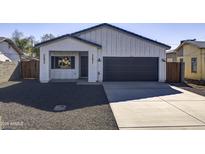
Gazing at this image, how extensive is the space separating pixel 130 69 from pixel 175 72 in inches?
148

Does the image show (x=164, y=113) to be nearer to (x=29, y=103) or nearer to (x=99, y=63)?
(x=29, y=103)

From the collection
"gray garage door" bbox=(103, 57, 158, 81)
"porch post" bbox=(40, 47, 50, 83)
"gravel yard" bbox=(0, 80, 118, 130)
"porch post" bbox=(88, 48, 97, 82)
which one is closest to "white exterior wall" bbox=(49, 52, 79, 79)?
"porch post" bbox=(40, 47, 50, 83)

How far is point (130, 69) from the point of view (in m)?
21.0

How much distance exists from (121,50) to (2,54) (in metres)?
14.8

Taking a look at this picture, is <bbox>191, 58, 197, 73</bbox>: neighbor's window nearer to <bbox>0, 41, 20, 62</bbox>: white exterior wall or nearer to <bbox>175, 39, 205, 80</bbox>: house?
<bbox>175, 39, 205, 80</bbox>: house

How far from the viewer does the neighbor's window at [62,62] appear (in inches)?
872

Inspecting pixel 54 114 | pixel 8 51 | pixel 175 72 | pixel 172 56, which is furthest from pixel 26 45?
pixel 54 114

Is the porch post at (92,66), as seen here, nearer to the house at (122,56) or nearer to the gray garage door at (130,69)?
the house at (122,56)

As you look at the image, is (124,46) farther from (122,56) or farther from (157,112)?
(157,112)

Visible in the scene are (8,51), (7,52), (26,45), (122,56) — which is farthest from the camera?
(26,45)

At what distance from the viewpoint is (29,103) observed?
1070cm

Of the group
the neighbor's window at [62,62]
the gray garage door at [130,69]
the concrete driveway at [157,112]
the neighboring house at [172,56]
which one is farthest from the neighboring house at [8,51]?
the concrete driveway at [157,112]
